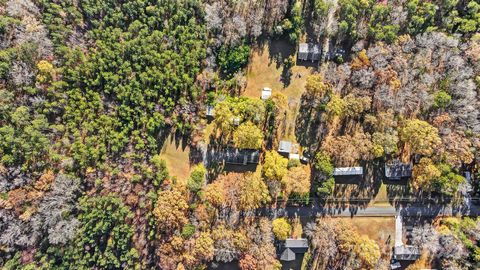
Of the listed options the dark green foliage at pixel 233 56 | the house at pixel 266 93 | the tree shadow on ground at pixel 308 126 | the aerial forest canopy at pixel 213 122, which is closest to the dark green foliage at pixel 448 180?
the aerial forest canopy at pixel 213 122

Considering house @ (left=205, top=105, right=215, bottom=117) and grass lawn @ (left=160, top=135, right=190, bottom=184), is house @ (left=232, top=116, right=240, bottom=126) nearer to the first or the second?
house @ (left=205, top=105, right=215, bottom=117)

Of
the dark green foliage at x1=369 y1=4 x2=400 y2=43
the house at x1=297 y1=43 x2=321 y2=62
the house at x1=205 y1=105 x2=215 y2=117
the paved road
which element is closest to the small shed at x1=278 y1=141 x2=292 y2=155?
the paved road

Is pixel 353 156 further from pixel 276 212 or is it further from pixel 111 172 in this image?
pixel 111 172

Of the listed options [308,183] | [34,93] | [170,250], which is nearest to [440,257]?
[308,183]

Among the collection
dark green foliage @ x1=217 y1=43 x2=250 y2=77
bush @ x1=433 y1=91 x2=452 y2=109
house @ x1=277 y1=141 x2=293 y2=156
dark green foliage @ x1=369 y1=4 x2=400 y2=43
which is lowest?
house @ x1=277 y1=141 x2=293 y2=156

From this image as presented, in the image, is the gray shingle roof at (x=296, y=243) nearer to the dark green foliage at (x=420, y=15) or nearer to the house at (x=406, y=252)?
the house at (x=406, y=252)

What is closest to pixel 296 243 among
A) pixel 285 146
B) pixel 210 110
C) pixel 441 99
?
pixel 285 146
